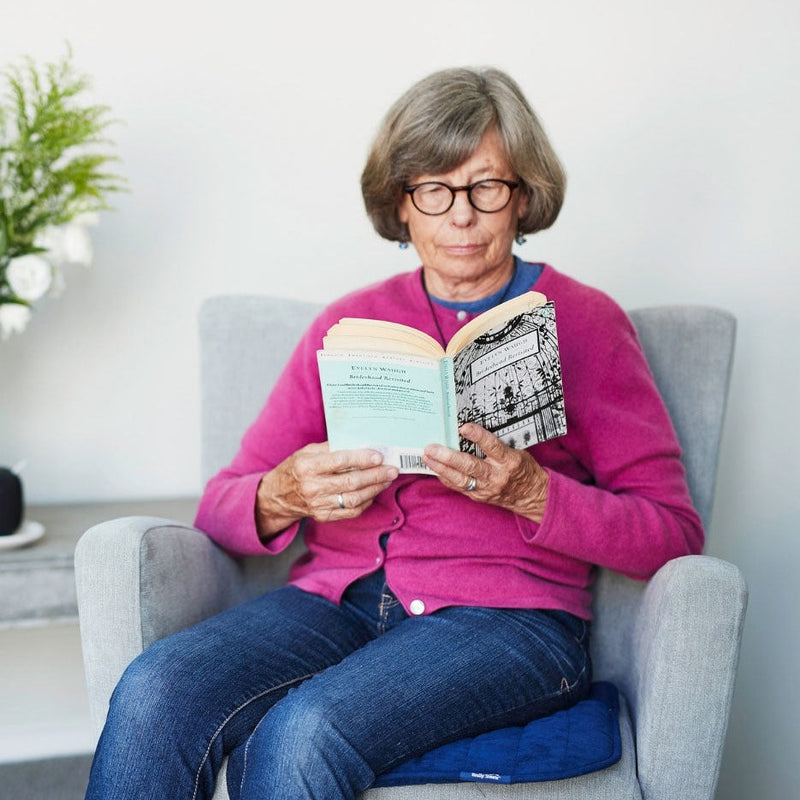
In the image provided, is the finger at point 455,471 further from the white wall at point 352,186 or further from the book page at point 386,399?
the white wall at point 352,186

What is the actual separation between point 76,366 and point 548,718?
1.25m

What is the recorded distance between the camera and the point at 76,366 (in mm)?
2117

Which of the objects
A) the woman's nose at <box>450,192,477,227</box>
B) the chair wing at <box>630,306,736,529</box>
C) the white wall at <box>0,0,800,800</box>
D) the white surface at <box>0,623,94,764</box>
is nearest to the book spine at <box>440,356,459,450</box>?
the woman's nose at <box>450,192,477,227</box>

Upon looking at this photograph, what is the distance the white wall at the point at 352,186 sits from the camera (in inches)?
80.0

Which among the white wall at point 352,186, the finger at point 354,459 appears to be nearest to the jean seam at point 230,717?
the finger at point 354,459

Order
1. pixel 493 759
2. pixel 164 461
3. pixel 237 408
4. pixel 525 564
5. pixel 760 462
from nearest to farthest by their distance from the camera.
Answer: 1. pixel 493 759
2. pixel 525 564
3. pixel 237 408
4. pixel 760 462
5. pixel 164 461

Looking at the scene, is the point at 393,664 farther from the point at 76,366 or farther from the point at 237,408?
the point at 76,366

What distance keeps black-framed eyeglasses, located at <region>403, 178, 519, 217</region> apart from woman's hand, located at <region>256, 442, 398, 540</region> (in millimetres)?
401

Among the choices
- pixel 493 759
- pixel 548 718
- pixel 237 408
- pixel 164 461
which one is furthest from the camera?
pixel 164 461

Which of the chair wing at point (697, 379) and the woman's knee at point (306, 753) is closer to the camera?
the woman's knee at point (306, 753)

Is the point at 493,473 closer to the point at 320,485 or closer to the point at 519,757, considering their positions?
the point at 320,485

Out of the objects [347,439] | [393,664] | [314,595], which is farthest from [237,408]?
[393,664]

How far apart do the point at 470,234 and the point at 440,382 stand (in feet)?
1.11

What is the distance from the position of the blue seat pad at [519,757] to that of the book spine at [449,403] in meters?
0.37
